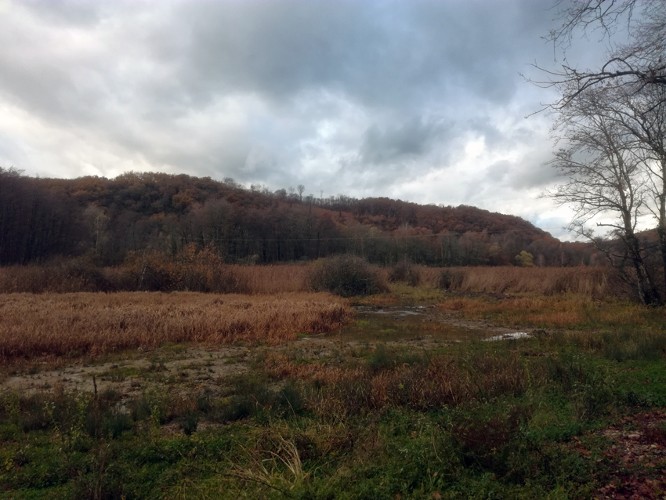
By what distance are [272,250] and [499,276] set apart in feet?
110

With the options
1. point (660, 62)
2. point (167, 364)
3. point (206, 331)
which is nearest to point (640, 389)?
point (660, 62)

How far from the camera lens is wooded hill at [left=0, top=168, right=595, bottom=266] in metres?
42.1

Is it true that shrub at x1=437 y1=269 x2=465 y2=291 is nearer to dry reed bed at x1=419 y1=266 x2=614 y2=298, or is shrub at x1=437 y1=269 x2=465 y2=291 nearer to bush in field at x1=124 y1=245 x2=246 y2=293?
dry reed bed at x1=419 y1=266 x2=614 y2=298

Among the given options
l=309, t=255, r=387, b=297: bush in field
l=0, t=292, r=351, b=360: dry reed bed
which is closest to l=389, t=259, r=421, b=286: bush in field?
l=309, t=255, r=387, b=297: bush in field

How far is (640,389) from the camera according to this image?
6758 mm

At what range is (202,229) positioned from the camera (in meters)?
53.8

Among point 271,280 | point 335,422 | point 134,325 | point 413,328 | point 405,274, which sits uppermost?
point 405,274

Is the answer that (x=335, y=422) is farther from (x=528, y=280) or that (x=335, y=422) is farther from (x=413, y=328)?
(x=528, y=280)

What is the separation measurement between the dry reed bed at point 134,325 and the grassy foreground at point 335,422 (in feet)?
0.41

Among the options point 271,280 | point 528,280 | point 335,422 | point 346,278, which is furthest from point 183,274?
point 335,422

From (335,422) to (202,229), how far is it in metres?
50.4

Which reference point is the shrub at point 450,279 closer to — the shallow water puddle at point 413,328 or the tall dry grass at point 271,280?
the tall dry grass at point 271,280

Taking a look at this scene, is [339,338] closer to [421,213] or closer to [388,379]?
[388,379]

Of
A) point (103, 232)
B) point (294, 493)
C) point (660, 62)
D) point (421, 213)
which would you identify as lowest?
point (294, 493)
